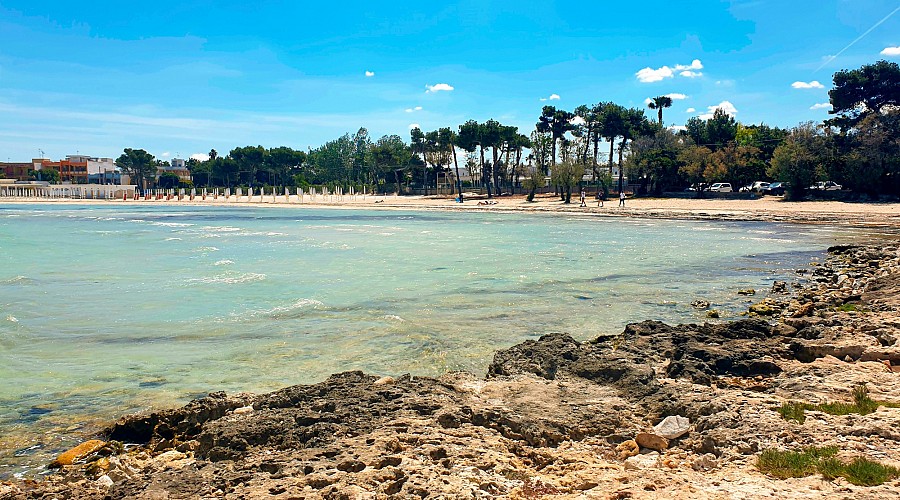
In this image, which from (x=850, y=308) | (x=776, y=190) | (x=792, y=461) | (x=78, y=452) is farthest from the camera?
(x=776, y=190)

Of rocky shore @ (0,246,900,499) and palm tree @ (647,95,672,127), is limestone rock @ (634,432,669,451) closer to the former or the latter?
rocky shore @ (0,246,900,499)

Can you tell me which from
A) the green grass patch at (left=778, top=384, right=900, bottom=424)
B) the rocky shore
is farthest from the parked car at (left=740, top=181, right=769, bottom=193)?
the green grass patch at (left=778, top=384, right=900, bottom=424)

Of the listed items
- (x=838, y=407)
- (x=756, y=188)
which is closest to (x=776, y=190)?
(x=756, y=188)

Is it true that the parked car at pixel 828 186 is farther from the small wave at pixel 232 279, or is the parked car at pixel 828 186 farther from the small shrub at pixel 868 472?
the small shrub at pixel 868 472

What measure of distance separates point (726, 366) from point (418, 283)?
1137 centimetres

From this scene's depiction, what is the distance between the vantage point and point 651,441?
18.6 feet

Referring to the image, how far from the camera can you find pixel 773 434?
5.49 metres

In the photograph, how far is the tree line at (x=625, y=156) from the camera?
54.7 metres

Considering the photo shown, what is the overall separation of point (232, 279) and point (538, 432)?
1526 centimetres

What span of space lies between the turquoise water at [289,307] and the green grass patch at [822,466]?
489cm

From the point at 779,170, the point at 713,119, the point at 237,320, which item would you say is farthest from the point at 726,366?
the point at 713,119

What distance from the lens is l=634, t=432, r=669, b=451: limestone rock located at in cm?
563

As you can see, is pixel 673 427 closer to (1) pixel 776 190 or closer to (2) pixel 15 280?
(2) pixel 15 280

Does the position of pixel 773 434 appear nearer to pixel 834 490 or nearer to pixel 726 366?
pixel 834 490
